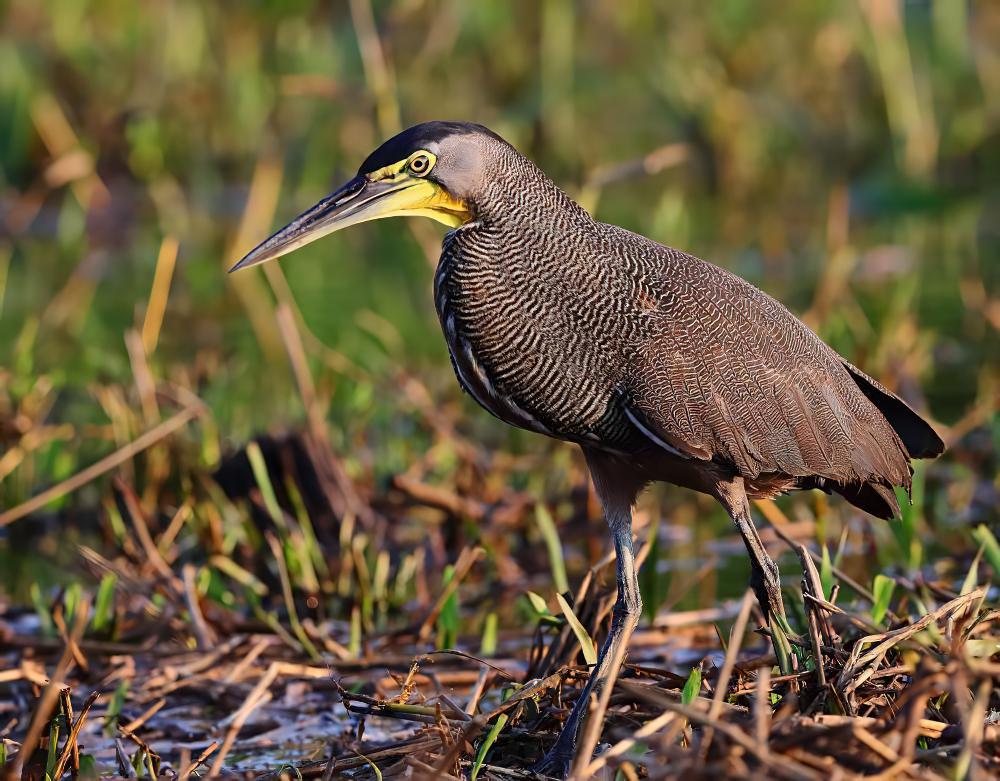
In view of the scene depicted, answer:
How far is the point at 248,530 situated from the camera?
6.12 metres

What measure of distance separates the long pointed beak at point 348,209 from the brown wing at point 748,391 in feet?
2.29

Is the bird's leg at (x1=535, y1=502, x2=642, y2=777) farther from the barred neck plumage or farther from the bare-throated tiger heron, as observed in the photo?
the barred neck plumage

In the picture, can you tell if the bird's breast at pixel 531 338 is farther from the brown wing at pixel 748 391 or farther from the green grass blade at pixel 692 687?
the green grass blade at pixel 692 687

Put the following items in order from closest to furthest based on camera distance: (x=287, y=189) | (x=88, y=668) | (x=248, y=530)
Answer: (x=88, y=668)
(x=248, y=530)
(x=287, y=189)

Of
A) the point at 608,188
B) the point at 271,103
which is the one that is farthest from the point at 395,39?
the point at 608,188

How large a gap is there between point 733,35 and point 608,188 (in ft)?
5.16

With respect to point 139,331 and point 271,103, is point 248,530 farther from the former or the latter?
point 271,103

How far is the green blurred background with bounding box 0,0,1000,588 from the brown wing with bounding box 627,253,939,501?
13.5ft

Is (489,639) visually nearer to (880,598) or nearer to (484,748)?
(880,598)

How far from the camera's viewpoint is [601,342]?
4.24 metres

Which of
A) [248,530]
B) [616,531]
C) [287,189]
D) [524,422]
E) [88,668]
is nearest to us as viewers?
[524,422]

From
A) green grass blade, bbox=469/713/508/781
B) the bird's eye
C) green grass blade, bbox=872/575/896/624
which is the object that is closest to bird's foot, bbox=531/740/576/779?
green grass blade, bbox=469/713/508/781

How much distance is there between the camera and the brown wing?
4.24m

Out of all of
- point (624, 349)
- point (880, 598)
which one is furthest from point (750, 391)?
point (880, 598)
